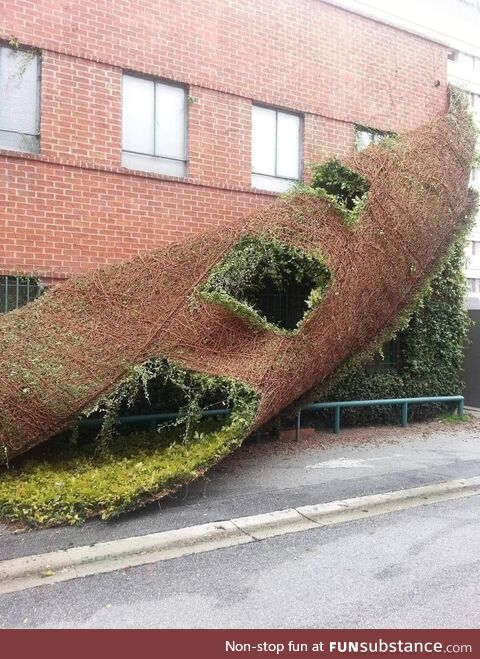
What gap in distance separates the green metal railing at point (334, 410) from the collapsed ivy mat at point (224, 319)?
244mm

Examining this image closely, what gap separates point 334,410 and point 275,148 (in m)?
4.35

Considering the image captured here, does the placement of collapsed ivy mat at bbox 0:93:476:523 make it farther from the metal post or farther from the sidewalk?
the metal post

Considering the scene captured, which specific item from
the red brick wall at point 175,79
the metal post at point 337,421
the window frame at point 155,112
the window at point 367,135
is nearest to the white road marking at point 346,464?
the metal post at point 337,421

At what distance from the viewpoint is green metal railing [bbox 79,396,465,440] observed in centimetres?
665

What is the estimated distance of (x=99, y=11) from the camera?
24.1ft

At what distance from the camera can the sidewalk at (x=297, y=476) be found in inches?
181

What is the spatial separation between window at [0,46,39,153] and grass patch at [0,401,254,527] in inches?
151

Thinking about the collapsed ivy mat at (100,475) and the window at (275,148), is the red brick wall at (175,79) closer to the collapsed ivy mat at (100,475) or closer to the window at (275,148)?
the window at (275,148)

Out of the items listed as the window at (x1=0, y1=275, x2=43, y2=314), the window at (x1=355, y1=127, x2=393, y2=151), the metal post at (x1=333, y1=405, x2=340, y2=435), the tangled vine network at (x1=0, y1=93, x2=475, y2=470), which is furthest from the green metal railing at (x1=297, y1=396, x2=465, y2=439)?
the window at (x1=355, y1=127, x2=393, y2=151)

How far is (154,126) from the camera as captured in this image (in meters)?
7.91

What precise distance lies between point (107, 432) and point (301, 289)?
12.8 feet

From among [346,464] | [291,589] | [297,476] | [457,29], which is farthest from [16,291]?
[457,29]

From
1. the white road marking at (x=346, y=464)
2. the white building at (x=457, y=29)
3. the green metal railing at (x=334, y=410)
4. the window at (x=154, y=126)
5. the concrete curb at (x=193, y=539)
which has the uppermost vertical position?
the white building at (x=457, y=29)

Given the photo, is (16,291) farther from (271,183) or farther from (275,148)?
(275,148)
